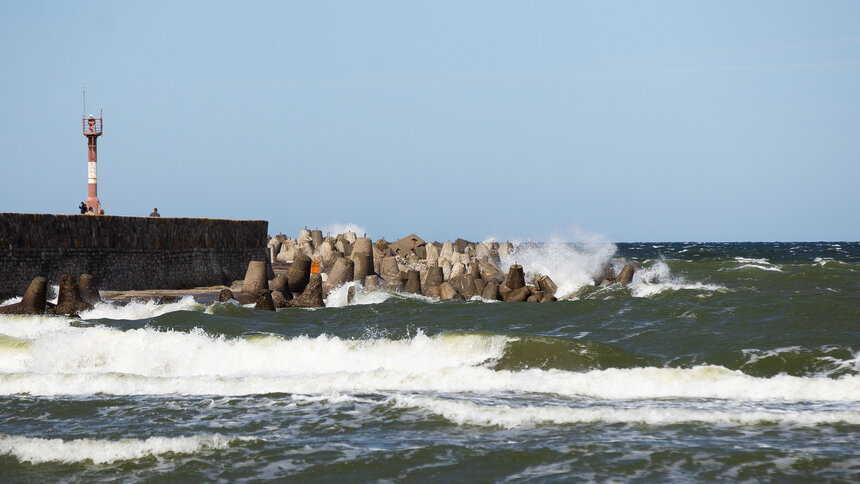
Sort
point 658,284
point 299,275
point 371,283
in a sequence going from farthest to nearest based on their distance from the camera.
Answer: point 299,275
point 658,284
point 371,283

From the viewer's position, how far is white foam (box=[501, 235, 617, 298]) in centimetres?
2931

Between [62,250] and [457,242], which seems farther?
[457,242]

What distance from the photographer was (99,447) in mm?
8922

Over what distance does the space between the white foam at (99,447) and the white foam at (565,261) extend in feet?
60.7

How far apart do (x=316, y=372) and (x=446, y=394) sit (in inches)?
119

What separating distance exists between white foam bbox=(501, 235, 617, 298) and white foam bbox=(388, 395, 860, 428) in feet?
53.0

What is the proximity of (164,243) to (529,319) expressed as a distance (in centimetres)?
1385

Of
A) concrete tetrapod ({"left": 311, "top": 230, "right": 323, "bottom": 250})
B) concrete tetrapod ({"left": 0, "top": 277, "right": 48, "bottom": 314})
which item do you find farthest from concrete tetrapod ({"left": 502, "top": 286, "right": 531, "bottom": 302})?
concrete tetrapod ({"left": 311, "top": 230, "right": 323, "bottom": 250})

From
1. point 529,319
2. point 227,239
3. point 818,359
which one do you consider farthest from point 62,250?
point 818,359

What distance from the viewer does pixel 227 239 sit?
3241 centimetres

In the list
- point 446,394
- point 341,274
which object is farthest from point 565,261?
point 446,394

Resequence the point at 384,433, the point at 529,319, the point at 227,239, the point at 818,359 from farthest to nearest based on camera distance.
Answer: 1. the point at 227,239
2. the point at 529,319
3. the point at 818,359
4. the point at 384,433

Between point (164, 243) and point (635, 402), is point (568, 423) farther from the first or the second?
point (164, 243)

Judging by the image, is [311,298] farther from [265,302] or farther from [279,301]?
[265,302]
